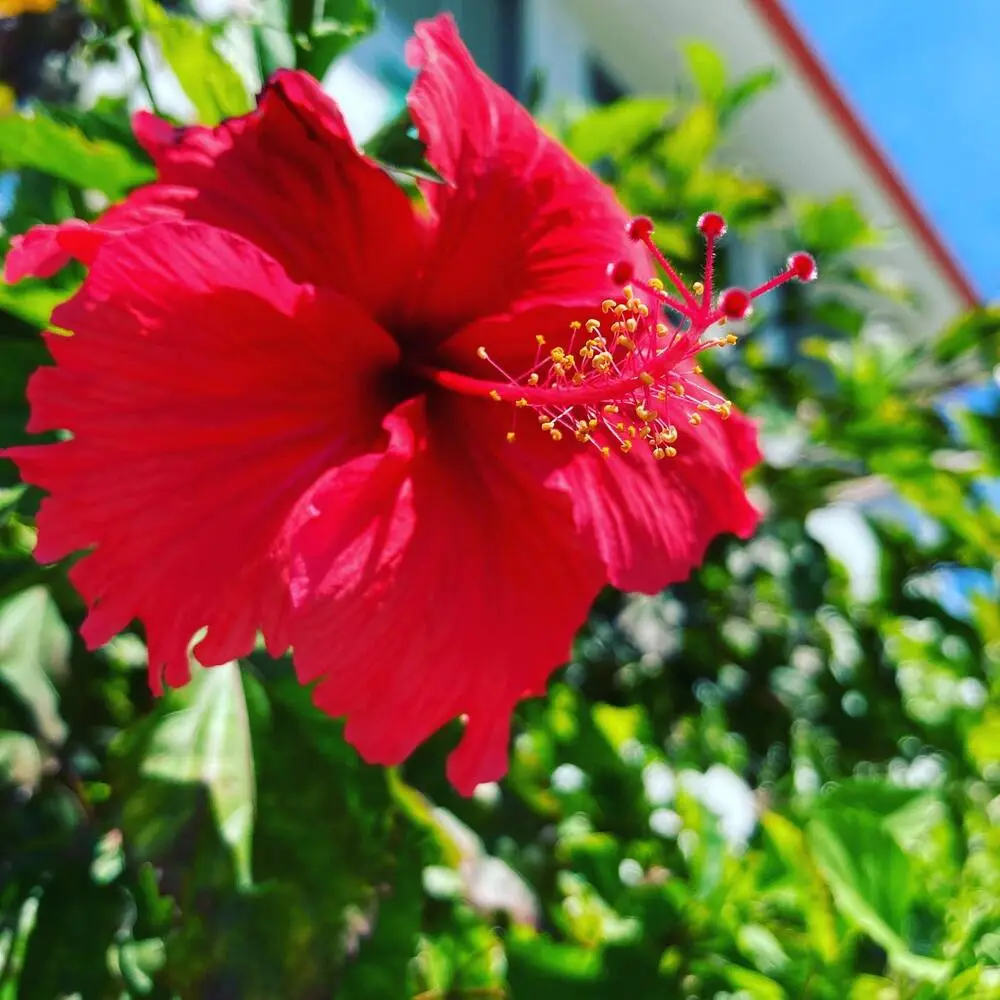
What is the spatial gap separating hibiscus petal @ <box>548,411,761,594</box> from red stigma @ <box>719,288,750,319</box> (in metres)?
0.09

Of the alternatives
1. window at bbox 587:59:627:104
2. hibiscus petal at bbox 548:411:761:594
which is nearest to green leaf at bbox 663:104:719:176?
hibiscus petal at bbox 548:411:761:594

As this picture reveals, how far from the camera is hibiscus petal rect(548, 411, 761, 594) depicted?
1.93 ft

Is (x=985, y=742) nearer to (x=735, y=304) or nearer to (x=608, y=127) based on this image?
(x=608, y=127)

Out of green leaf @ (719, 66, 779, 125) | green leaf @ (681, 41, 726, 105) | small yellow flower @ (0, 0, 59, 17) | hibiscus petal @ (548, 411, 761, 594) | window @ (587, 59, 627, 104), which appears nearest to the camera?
hibiscus petal @ (548, 411, 761, 594)

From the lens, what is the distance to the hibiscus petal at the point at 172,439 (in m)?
0.47

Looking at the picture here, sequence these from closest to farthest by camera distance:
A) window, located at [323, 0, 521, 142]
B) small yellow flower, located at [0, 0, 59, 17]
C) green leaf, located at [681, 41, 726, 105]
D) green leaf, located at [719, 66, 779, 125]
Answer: small yellow flower, located at [0, 0, 59, 17] → green leaf, located at [719, 66, 779, 125] → green leaf, located at [681, 41, 726, 105] → window, located at [323, 0, 521, 142]

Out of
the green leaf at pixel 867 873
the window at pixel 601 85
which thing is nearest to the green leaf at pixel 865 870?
the green leaf at pixel 867 873

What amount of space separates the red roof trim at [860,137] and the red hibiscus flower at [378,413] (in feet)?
11.4

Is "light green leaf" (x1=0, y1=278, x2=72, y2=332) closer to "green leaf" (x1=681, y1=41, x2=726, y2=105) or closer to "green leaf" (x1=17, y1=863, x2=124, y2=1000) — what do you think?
"green leaf" (x1=17, y1=863, x2=124, y2=1000)

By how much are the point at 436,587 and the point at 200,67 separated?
410 millimetres

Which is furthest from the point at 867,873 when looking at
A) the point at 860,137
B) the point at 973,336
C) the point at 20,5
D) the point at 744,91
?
the point at 860,137

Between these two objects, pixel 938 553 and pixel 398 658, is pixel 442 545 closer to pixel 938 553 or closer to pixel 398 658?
pixel 398 658

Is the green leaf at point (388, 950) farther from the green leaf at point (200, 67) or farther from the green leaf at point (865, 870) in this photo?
the green leaf at point (200, 67)

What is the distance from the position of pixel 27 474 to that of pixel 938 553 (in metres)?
1.30
